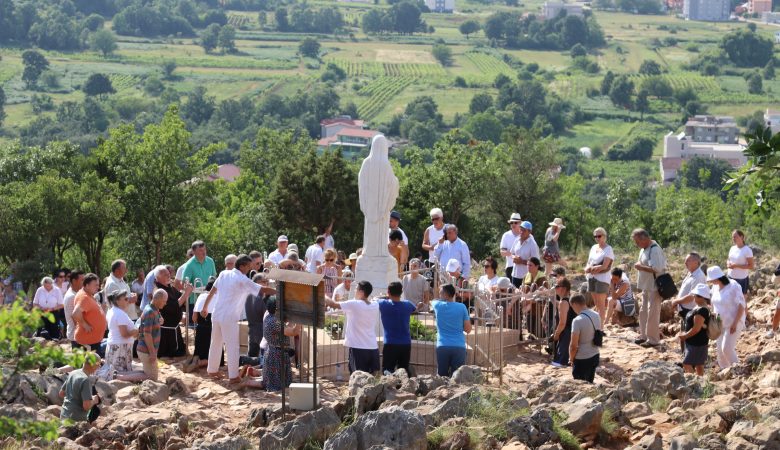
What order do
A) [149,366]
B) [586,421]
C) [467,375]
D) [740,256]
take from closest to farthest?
1. [586,421]
2. [467,375]
3. [149,366]
4. [740,256]

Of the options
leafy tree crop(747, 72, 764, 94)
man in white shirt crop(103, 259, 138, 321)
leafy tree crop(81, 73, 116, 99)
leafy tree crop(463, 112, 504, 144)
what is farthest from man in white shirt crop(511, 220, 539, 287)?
leafy tree crop(747, 72, 764, 94)

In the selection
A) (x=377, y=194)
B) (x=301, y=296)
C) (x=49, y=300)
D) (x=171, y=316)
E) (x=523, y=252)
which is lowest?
(x=49, y=300)

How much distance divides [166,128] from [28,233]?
7.41m

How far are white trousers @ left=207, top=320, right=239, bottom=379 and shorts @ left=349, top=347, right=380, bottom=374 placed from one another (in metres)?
1.52

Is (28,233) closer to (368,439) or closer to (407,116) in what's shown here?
(368,439)

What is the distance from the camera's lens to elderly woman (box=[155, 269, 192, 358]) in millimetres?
16609

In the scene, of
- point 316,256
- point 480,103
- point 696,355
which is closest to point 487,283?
point 316,256

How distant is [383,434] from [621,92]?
555 ft

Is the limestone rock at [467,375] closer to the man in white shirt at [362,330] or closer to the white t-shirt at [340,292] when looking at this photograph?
the man in white shirt at [362,330]

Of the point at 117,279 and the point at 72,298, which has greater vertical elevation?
the point at 117,279

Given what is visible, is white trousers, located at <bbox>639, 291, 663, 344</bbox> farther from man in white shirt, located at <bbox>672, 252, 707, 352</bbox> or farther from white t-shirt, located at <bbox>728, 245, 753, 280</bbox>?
white t-shirt, located at <bbox>728, 245, 753, 280</bbox>

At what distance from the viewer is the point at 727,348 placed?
16562mm

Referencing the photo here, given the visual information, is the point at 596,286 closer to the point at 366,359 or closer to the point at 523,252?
the point at 523,252

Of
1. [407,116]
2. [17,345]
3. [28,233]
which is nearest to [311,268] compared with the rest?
[17,345]
